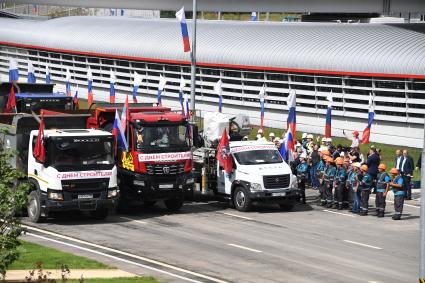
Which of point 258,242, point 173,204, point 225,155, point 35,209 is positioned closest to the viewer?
point 258,242

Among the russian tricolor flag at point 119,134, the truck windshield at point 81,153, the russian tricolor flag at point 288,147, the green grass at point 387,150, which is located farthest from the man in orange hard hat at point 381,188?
the truck windshield at point 81,153

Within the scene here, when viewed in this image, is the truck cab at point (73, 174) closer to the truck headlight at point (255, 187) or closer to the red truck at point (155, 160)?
the red truck at point (155, 160)

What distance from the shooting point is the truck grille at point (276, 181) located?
3198cm

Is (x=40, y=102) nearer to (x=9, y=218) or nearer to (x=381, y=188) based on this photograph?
(x=381, y=188)

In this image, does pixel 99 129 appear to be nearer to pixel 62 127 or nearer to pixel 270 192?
pixel 62 127

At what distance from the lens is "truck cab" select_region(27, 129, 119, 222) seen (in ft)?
95.6

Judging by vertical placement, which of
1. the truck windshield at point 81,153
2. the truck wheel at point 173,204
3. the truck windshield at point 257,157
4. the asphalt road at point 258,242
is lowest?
the asphalt road at point 258,242

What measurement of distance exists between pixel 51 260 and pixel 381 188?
451 inches

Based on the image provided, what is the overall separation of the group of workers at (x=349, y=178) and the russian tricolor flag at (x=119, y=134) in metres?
5.94

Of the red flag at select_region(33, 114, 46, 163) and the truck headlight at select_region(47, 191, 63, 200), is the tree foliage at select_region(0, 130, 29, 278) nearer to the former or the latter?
the truck headlight at select_region(47, 191, 63, 200)

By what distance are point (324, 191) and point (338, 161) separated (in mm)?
1115

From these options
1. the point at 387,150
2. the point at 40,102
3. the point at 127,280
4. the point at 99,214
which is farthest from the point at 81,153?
the point at 387,150

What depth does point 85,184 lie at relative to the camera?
96.4 feet

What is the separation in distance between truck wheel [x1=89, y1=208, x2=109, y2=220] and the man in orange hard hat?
7.42 metres
